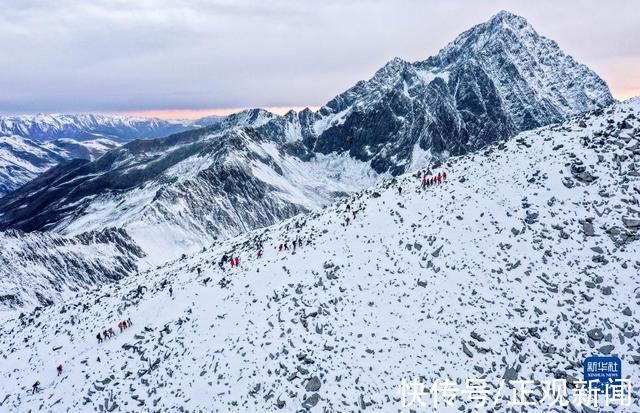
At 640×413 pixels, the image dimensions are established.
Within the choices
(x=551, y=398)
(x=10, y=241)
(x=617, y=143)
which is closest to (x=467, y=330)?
(x=551, y=398)

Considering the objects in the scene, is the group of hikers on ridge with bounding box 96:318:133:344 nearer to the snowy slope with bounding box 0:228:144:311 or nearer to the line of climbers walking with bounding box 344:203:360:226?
the line of climbers walking with bounding box 344:203:360:226

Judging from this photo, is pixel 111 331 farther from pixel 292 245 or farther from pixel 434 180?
pixel 434 180

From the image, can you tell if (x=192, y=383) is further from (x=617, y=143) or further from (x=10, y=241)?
(x=10, y=241)

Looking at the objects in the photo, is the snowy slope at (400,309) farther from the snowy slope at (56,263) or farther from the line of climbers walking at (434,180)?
the snowy slope at (56,263)

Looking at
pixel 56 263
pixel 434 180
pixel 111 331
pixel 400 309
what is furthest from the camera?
pixel 56 263

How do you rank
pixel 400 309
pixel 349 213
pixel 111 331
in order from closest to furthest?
1. pixel 400 309
2. pixel 111 331
3. pixel 349 213

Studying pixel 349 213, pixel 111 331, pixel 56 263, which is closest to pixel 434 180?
pixel 349 213

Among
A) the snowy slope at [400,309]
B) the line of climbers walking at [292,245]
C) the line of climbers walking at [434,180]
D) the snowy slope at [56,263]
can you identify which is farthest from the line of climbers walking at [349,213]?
the snowy slope at [56,263]
